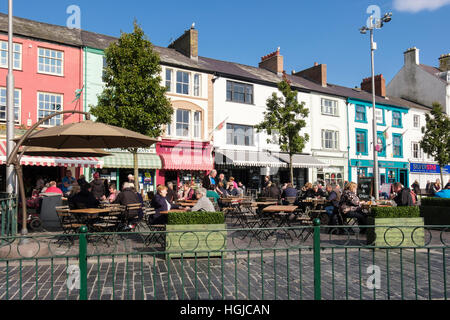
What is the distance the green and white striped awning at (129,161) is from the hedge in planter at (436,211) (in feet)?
45.9

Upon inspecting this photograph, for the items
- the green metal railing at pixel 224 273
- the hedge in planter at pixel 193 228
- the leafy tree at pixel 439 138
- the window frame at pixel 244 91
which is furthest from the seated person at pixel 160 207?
the leafy tree at pixel 439 138

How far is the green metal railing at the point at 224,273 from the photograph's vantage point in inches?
144

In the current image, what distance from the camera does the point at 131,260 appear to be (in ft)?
22.1

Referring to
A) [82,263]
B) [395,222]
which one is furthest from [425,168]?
[82,263]

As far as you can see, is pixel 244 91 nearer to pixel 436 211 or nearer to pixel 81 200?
pixel 436 211

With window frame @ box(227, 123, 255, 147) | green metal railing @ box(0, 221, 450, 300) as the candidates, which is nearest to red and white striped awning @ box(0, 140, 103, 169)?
window frame @ box(227, 123, 255, 147)

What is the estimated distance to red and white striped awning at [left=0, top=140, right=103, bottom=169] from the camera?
16062 mm

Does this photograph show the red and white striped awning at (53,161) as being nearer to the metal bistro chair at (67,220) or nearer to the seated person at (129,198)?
the seated person at (129,198)

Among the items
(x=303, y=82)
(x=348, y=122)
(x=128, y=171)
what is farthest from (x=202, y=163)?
(x=348, y=122)

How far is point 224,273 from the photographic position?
19.1 feet

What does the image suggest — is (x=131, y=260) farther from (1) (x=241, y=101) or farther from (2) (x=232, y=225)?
(1) (x=241, y=101)

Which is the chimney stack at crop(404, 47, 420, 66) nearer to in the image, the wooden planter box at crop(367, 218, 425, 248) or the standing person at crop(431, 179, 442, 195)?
the standing person at crop(431, 179, 442, 195)

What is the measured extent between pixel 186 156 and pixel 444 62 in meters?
33.1

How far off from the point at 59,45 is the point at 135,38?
5.79 m
